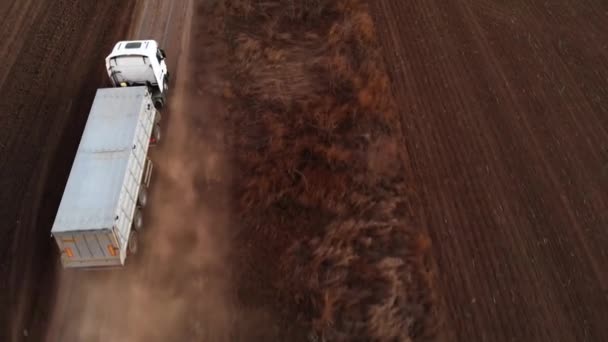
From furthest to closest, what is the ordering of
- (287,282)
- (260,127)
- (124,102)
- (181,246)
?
(260,127)
(124,102)
(181,246)
(287,282)

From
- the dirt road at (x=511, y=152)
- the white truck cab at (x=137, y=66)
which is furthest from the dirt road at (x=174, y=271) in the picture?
the dirt road at (x=511, y=152)

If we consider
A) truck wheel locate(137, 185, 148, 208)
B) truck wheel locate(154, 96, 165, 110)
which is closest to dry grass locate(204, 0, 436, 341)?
truck wheel locate(154, 96, 165, 110)

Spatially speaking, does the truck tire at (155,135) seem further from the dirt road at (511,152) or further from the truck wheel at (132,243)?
the dirt road at (511,152)

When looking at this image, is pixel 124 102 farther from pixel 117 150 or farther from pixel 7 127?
pixel 7 127

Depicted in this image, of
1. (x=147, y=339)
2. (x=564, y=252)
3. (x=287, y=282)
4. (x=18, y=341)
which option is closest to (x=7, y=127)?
(x=18, y=341)

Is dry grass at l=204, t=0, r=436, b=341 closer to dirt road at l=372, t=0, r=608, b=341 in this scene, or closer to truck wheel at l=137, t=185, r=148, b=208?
dirt road at l=372, t=0, r=608, b=341

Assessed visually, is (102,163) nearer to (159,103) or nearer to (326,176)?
(159,103)
